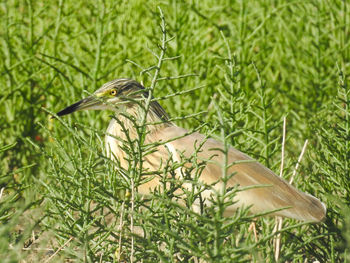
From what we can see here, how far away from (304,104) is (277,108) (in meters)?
0.34

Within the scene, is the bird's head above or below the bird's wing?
above

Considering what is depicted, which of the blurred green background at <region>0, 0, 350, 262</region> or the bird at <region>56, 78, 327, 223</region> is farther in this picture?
the blurred green background at <region>0, 0, 350, 262</region>

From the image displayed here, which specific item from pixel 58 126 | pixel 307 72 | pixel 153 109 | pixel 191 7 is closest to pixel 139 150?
pixel 153 109

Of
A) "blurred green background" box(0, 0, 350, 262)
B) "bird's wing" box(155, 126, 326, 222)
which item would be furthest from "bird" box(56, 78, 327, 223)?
"blurred green background" box(0, 0, 350, 262)

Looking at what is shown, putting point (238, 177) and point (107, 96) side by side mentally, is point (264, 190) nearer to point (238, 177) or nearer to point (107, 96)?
point (238, 177)

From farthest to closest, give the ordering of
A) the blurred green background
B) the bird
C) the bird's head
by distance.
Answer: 1. the blurred green background
2. the bird's head
3. the bird

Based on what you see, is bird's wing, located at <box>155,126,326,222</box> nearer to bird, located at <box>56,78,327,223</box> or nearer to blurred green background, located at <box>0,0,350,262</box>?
bird, located at <box>56,78,327,223</box>

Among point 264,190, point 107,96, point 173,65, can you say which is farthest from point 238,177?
point 173,65

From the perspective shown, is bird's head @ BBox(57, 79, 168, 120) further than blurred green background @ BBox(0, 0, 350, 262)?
No

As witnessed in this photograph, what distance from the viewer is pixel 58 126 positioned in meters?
4.19

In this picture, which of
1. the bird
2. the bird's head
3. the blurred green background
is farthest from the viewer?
the blurred green background

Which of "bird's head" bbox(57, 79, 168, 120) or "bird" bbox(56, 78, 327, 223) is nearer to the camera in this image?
"bird" bbox(56, 78, 327, 223)

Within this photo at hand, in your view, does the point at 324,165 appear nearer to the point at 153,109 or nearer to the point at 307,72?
the point at 153,109

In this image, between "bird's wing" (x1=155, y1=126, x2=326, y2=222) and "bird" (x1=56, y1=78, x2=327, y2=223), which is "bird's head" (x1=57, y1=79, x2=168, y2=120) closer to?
"bird" (x1=56, y1=78, x2=327, y2=223)
